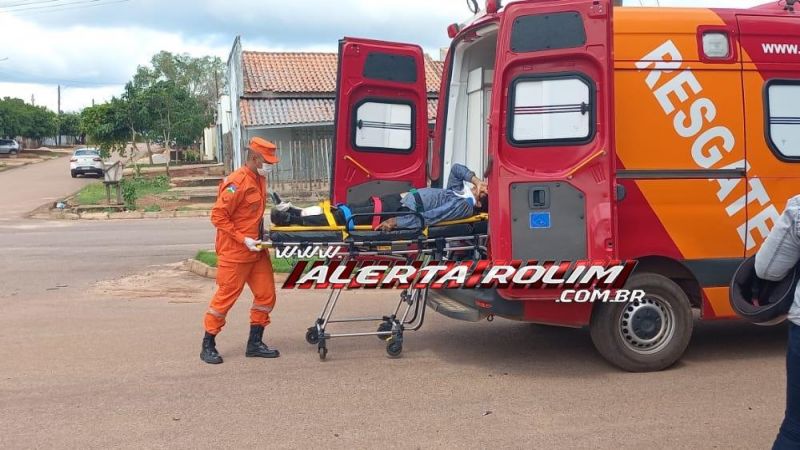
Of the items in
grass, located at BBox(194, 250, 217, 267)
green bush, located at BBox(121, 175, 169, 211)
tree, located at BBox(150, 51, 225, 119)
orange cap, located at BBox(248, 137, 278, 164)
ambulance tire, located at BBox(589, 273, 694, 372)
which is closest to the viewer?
ambulance tire, located at BBox(589, 273, 694, 372)

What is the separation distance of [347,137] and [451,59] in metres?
1.23

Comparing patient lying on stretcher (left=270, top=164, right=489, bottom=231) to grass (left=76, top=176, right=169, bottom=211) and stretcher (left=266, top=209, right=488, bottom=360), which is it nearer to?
stretcher (left=266, top=209, right=488, bottom=360)

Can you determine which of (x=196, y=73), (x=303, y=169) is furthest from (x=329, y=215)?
(x=196, y=73)

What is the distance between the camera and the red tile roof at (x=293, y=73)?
2792cm

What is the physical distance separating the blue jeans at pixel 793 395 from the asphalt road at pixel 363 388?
1195 mm

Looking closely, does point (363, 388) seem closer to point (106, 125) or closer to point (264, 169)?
point (264, 169)

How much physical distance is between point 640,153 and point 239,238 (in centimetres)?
306

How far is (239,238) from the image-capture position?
5.92m

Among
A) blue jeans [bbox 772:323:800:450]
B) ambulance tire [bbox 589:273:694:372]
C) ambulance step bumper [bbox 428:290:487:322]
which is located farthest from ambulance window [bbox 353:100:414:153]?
blue jeans [bbox 772:323:800:450]

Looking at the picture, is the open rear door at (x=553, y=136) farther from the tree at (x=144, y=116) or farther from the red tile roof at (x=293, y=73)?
the tree at (x=144, y=116)

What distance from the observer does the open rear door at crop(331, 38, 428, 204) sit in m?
7.22

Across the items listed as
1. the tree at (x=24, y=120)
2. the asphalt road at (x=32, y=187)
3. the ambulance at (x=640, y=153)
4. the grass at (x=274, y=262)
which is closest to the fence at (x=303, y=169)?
the asphalt road at (x=32, y=187)

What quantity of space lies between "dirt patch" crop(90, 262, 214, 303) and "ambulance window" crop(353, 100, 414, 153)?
2.91 meters

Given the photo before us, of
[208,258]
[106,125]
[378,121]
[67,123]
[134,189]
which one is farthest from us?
[67,123]
